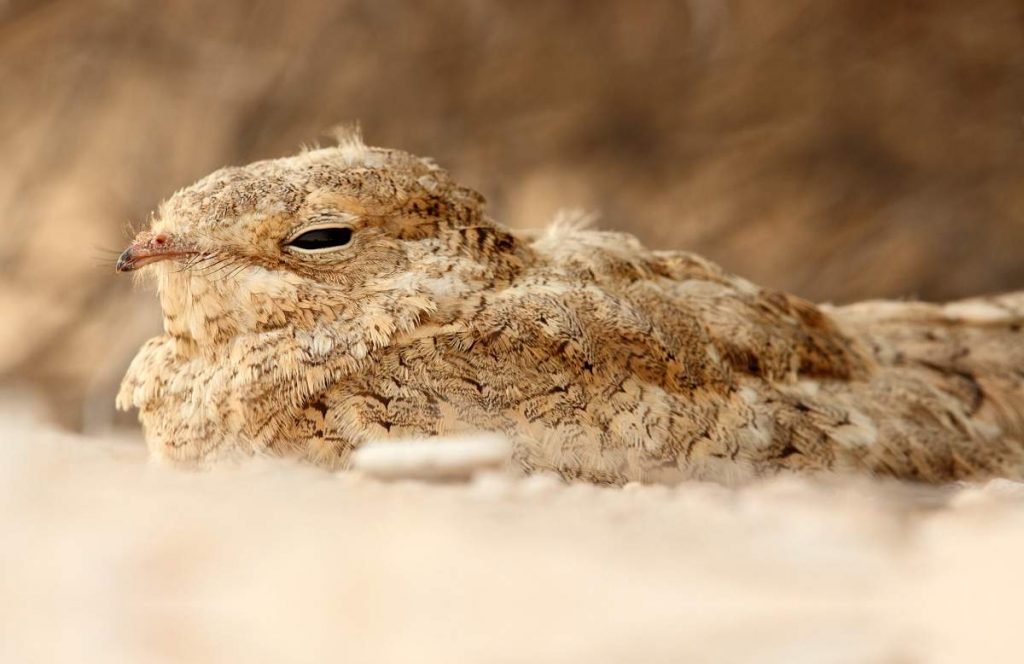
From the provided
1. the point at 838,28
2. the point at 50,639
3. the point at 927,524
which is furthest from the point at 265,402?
the point at 838,28

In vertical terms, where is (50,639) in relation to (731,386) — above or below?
below

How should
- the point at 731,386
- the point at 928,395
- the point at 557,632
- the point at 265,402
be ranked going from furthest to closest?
the point at 928,395
the point at 731,386
the point at 265,402
the point at 557,632

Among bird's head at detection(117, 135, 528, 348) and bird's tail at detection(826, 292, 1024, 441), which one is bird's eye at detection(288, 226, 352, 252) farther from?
bird's tail at detection(826, 292, 1024, 441)

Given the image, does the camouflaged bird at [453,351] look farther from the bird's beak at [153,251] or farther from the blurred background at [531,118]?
the blurred background at [531,118]

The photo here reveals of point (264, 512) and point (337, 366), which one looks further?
point (337, 366)

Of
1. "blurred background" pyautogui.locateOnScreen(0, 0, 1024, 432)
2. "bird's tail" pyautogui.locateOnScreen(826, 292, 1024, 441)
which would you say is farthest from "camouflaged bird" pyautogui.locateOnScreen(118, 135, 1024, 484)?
"blurred background" pyautogui.locateOnScreen(0, 0, 1024, 432)

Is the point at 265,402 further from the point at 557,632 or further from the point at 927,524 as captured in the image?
the point at 927,524

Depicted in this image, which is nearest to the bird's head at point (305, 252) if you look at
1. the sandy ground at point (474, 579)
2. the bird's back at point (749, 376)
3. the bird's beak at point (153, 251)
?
the bird's beak at point (153, 251)
